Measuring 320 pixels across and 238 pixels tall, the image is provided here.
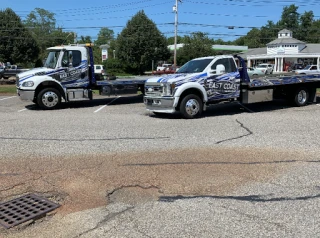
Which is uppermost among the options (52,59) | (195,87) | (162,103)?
(52,59)

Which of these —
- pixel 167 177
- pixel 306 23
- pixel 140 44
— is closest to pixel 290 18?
pixel 306 23

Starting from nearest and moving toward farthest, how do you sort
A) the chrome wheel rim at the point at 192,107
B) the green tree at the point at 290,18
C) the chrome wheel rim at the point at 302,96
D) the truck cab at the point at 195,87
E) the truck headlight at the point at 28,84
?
the truck cab at the point at 195,87
the chrome wheel rim at the point at 192,107
the truck headlight at the point at 28,84
the chrome wheel rim at the point at 302,96
the green tree at the point at 290,18

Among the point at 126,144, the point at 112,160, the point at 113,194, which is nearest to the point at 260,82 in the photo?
the point at 126,144

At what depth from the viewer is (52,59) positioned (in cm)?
1497

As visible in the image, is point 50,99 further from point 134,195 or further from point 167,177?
point 134,195

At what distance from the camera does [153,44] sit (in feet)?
183

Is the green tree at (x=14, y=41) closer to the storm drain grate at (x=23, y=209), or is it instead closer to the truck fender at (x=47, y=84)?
the truck fender at (x=47, y=84)

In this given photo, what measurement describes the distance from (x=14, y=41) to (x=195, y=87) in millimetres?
45726

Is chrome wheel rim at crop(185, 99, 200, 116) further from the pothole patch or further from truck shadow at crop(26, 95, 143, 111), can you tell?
the pothole patch

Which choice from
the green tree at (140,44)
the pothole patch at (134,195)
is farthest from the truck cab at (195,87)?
the green tree at (140,44)

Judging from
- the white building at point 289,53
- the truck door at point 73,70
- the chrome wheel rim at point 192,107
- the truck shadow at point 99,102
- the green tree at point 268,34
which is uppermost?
the green tree at point 268,34

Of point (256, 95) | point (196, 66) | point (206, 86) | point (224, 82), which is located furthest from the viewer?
point (256, 95)

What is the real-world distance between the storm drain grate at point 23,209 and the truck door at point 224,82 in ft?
27.1

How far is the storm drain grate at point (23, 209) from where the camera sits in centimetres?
430
